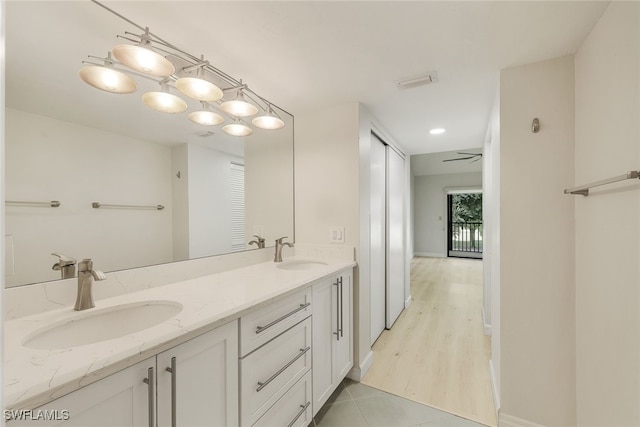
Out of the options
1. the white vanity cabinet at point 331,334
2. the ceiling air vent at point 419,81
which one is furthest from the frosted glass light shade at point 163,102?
the ceiling air vent at point 419,81

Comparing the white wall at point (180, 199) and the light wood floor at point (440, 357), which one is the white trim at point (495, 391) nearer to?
the light wood floor at point (440, 357)

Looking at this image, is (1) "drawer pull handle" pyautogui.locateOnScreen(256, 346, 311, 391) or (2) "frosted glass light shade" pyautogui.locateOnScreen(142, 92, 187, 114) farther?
(2) "frosted glass light shade" pyautogui.locateOnScreen(142, 92, 187, 114)

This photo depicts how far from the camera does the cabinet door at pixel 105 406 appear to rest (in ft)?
2.03

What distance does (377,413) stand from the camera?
177cm

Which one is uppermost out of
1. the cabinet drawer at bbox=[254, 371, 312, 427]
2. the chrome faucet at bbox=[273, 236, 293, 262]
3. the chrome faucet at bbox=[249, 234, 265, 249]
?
the chrome faucet at bbox=[249, 234, 265, 249]

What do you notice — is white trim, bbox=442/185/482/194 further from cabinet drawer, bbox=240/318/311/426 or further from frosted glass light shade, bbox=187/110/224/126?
frosted glass light shade, bbox=187/110/224/126

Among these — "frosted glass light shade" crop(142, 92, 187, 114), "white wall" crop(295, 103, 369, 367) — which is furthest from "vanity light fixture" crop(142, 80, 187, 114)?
"white wall" crop(295, 103, 369, 367)

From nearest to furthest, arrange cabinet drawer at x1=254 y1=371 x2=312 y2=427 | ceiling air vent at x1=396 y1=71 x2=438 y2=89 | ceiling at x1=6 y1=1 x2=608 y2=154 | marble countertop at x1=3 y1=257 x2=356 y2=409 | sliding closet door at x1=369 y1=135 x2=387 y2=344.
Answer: marble countertop at x1=3 y1=257 x2=356 y2=409 → ceiling at x1=6 y1=1 x2=608 y2=154 → cabinet drawer at x1=254 y1=371 x2=312 y2=427 → ceiling air vent at x1=396 y1=71 x2=438 y2=89 → sliding closet door at x1=369 y1=135 x2=387 y2=344

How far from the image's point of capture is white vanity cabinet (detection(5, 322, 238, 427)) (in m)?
0.68

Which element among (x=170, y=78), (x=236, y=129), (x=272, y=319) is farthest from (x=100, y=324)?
(x=236, y=129)

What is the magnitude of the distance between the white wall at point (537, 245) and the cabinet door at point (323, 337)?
1.06 meters

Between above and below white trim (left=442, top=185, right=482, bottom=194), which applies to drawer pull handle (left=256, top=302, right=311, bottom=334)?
below

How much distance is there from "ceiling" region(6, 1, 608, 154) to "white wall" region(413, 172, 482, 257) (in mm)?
6282

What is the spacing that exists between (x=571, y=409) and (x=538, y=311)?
0.54 meters
